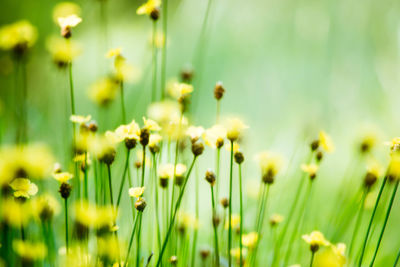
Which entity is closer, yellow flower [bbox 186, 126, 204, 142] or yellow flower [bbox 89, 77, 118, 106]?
yellow flower [bbox 186, 126, 204, 142]

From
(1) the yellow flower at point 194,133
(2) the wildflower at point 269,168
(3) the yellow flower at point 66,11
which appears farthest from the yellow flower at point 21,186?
(3) the yellow flower at point 66,11

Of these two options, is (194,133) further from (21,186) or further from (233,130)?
(21,186)

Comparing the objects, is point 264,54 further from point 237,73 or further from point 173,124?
point 173,124

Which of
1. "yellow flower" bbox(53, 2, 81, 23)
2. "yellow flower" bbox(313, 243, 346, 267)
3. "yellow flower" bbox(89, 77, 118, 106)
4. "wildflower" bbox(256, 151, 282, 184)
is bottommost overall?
"yellow flower" bbox(313, 243, 346, 267)

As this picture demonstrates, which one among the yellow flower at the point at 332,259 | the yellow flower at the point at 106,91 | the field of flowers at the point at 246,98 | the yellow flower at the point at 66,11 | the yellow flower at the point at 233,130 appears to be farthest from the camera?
the yellow flower at the point at 66,11

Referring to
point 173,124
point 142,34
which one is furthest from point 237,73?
point 173,124

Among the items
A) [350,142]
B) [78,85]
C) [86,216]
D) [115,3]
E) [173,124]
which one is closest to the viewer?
[86,216]

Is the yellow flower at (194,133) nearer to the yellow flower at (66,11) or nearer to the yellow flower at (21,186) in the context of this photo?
the yellow flower at (21,186)

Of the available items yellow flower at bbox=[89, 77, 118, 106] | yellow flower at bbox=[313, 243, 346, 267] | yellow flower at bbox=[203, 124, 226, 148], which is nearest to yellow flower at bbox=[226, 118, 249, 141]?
yellow flower at bbox=[203, 124, 226, 148]

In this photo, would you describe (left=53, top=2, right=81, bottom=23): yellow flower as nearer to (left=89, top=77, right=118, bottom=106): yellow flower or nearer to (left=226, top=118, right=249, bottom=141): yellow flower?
(left=89, top=77, right=118, bottom=106): yellow flower

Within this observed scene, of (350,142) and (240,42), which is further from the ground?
(240,42)

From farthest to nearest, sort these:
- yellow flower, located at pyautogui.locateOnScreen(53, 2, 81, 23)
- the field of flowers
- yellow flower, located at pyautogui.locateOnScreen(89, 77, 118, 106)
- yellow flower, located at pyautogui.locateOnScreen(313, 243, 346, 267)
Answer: yellow flower, located at pyautogui.locateOnScreen(53, 2, 81, 23) → the field of flowers → yellow flower, located at pyautogui.locateOnScreen(89, 77, 118, 106) → yellow flower, located at pyautogui.locateOnScreen(313, 243, 346, 267)
